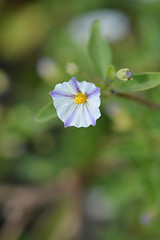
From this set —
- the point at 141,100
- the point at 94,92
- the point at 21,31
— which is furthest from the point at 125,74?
the point at 21,31

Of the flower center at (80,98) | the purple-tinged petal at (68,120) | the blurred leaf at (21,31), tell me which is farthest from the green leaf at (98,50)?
the blurred leaf at (21,31)

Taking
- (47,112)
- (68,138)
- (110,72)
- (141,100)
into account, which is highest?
(110,72)

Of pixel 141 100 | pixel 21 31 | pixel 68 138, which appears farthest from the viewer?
pixel 21 31

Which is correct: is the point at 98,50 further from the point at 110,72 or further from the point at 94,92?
the point at 94,92

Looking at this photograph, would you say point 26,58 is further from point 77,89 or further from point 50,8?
point 77,89

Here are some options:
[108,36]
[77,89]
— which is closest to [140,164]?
[77,89]

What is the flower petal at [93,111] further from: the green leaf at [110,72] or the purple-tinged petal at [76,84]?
the green leaf at [110,72]

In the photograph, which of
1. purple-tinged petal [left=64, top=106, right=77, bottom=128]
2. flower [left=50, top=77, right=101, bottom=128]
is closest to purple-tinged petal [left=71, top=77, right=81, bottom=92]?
flower [left=50, top=77, right=101, bottom=128]
